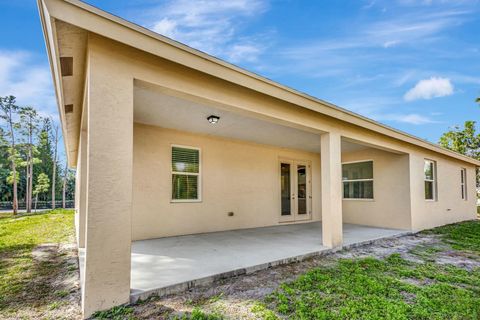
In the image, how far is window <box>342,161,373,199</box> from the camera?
8.58 meters

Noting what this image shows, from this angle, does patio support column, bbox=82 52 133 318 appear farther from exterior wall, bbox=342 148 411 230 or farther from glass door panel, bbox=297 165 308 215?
exterior wall, bbox=342 148 411 230

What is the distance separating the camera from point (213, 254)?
444 cm

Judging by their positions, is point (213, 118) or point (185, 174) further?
point (185, 174)

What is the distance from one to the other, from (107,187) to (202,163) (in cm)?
409

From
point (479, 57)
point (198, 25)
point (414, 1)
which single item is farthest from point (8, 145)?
point (479, 57)

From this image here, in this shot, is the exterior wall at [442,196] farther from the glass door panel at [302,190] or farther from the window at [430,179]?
the glass door panel at [302,190]

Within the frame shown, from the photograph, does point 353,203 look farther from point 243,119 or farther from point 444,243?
point 243,119

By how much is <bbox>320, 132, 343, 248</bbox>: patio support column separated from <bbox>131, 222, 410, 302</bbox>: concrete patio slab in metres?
0.33

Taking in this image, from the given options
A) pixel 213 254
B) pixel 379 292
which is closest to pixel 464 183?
pixel 379 292

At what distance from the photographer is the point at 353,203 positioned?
29.3 ft

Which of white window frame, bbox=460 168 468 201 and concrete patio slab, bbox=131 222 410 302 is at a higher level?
white window frame, bbox=460 168 468 201

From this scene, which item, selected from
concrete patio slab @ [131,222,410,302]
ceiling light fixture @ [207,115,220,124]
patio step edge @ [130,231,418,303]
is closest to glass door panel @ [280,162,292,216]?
concrete patio slab @ [131,222,410,302]

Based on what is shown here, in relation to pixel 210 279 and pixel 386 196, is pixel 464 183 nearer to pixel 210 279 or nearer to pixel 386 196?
pixel 386 196

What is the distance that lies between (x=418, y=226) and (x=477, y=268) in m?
3.82
